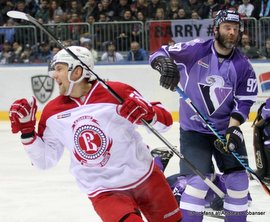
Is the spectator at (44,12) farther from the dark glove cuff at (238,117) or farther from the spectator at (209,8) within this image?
the dark glove cuff at (238,117)

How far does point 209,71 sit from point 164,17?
6232 mm

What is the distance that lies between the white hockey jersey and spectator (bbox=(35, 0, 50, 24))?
8.39m

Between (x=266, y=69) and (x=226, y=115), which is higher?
(x=226, y=115)

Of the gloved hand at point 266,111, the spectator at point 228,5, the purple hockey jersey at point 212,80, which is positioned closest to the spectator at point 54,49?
the spectator at point 228,5

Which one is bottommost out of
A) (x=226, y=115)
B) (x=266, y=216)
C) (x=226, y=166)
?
(x=266, y=216)

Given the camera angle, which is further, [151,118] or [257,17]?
[257,17]

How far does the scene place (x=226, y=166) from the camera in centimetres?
405

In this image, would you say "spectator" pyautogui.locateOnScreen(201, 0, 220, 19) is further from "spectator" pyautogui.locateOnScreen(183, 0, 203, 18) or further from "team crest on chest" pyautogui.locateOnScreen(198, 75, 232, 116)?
"team crest on chest" pyautogui.locateOnScreen(198, 75, 232, 116)

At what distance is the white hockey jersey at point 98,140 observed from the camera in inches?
124

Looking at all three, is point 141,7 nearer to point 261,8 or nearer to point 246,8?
point 246,8

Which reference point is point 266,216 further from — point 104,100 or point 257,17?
point 257,17

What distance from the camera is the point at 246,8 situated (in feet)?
32.8

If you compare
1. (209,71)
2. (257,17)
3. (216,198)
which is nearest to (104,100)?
(209,71)

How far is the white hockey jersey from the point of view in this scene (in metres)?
3.16
